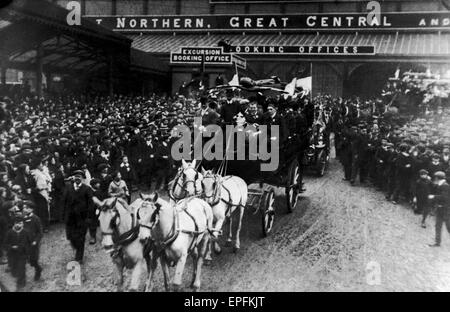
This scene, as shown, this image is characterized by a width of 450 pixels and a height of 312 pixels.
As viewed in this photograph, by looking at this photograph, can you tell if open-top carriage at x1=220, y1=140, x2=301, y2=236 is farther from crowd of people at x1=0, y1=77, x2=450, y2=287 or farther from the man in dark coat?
the man in dark coat

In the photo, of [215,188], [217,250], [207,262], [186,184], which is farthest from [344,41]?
[207,262]

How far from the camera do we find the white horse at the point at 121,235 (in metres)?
5.85

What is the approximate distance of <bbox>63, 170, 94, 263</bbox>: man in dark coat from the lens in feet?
27.4

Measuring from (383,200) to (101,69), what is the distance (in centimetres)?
1518

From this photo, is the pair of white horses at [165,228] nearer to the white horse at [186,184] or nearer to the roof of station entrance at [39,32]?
the white horse at [186,184]

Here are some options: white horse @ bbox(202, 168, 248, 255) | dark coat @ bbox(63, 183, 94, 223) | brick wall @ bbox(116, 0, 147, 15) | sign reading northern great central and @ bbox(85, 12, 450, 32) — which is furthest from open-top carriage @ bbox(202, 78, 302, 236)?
brick wall @ bbox(116, 0, 147, 15)

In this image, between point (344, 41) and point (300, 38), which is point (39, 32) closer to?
point (300, 38)

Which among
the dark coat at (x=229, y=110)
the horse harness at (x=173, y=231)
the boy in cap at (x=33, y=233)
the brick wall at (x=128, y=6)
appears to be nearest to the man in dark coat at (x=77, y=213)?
the boy in cap at (x=33, y=233)

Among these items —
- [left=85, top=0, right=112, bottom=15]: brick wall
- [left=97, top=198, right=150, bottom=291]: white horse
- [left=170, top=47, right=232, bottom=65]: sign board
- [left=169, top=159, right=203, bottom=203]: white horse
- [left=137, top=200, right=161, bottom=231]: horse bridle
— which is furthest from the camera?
[left=85, top=0, right=112, bottom=15]: brick wall

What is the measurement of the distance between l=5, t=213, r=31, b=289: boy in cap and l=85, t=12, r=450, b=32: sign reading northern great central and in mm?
15301

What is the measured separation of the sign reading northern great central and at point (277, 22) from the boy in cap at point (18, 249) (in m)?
15.3

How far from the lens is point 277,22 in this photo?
2269cm
